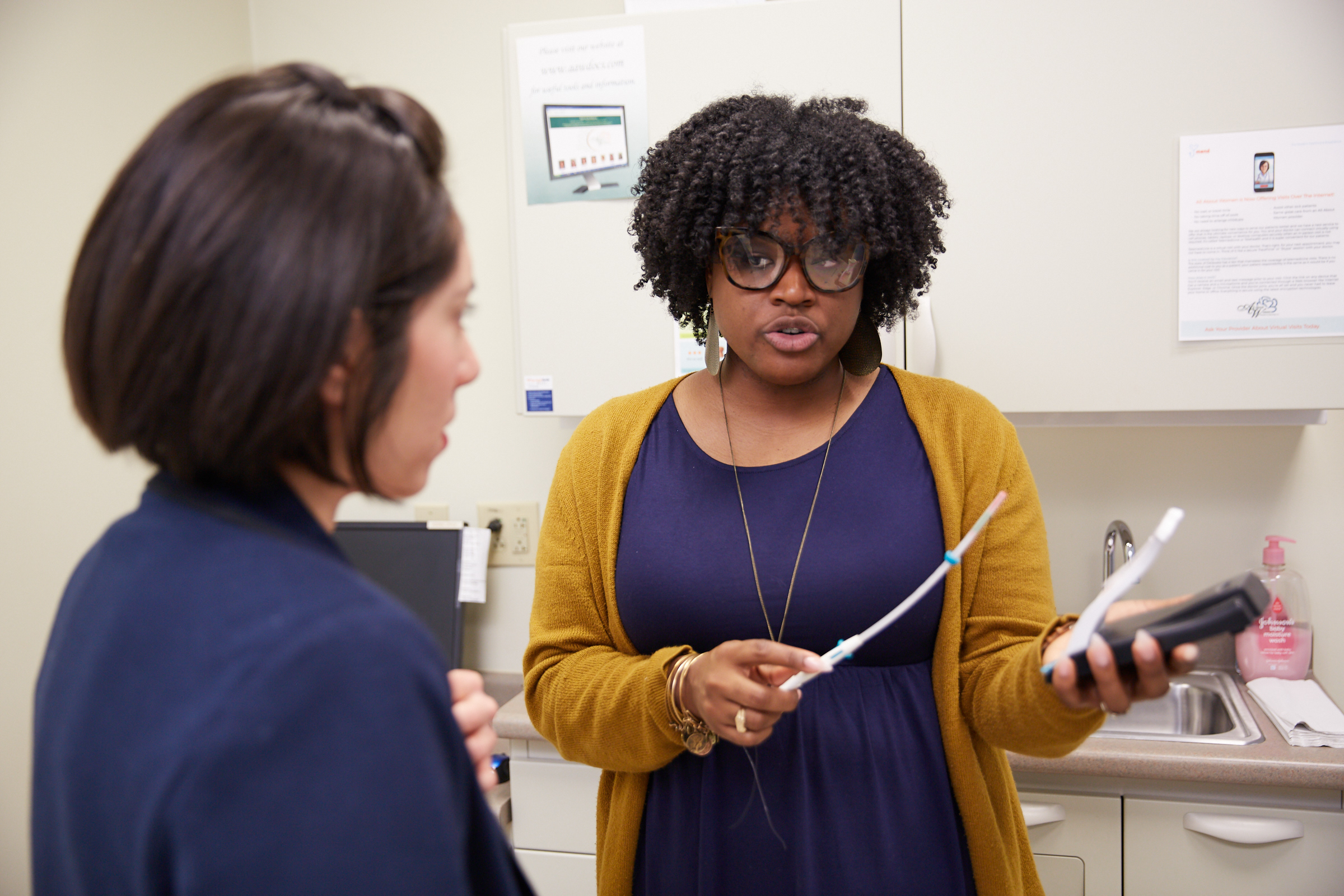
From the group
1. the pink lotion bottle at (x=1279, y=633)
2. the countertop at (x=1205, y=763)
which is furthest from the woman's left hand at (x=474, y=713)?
the pink lotion bottle at (x=1279, y=633)

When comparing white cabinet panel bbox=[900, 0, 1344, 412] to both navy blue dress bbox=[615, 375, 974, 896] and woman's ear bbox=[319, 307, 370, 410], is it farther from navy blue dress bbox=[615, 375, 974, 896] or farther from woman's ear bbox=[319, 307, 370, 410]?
woman's ear bbox=[319, 307, 370, 410]

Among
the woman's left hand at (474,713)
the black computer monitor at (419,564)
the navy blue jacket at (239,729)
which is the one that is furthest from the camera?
the black computer monitor at (419,564)

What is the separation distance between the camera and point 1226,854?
142cm

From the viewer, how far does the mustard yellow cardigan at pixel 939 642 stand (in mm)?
937

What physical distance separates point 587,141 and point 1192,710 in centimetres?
158

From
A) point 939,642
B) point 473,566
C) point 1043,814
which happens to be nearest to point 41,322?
point 473,566

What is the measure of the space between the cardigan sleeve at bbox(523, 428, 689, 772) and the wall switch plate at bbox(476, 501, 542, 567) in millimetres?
A: 1012

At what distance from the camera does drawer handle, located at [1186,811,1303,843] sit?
1374 mm

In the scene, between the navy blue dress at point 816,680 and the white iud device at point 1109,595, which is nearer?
the white iud device at point 1109,595

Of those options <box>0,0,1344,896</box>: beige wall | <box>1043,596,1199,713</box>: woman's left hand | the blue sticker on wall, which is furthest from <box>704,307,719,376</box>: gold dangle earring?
<box>0,0,1344,896</box>: beige wall

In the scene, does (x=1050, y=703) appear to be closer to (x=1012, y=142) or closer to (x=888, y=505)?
(x=888, y=505)

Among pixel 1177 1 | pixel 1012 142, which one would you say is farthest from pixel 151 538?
pixel 1177 1

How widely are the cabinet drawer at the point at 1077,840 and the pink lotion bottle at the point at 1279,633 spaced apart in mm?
497

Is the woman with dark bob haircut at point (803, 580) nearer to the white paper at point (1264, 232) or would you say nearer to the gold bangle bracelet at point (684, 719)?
the gold bangle bracelet at point (684, 719)
